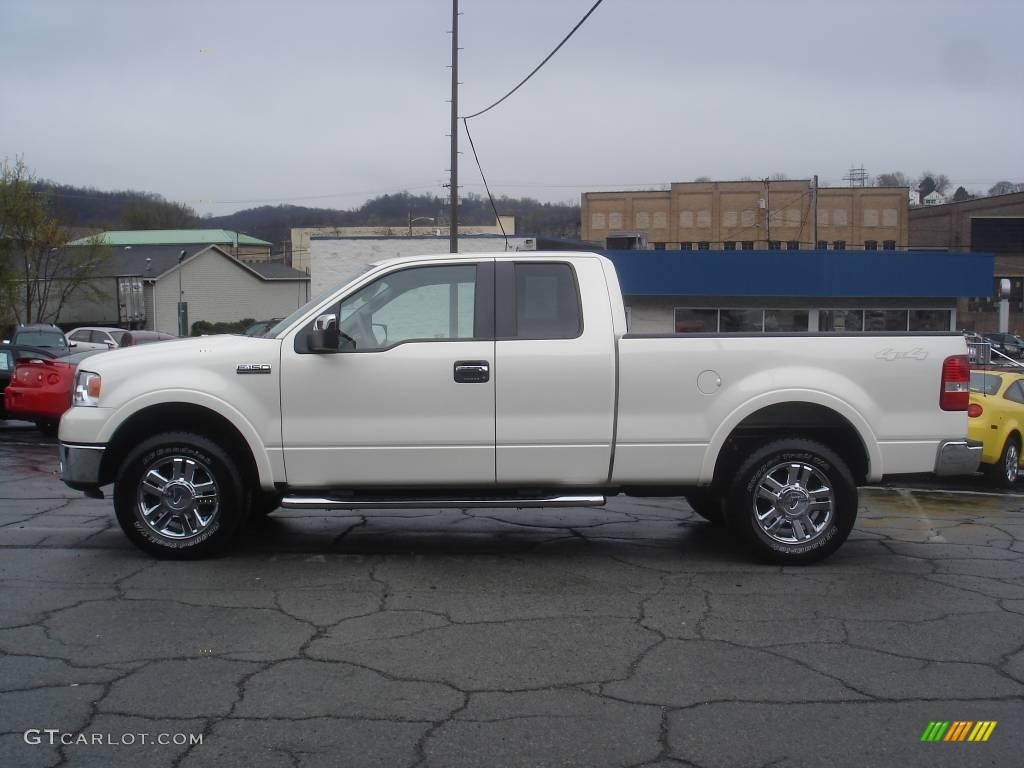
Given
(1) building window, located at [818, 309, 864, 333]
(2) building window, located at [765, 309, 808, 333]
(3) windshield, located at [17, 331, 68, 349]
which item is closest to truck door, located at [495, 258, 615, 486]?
A: (3) windshield, located at [17, 331, 68, 349]

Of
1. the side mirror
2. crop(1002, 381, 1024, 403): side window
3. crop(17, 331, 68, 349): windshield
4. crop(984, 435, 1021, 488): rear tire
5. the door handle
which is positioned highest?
the side mirror

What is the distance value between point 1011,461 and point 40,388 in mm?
13191

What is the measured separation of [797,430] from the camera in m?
6.80

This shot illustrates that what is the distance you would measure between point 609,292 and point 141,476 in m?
3.46

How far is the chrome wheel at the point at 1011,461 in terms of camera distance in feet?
37.5

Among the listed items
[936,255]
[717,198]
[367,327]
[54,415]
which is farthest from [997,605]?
[717,198]

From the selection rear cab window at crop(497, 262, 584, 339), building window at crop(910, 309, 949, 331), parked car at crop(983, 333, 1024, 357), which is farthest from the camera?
parked car at crop(983, 333, 1024, 357)

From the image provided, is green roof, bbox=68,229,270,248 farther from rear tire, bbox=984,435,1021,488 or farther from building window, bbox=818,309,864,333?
rear tire, bbox=984,435,1021,488

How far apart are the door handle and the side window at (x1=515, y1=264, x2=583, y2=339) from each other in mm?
342

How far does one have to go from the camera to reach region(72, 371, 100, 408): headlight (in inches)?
261

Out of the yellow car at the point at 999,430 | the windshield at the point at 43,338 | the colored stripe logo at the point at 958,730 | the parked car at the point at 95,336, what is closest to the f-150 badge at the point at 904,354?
the colored stripe logo at the point at 958,730

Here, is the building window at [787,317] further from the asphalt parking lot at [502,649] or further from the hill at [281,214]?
the asphalt parking lot at [502,649]

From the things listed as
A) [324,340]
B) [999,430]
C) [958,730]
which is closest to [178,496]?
[324,340]

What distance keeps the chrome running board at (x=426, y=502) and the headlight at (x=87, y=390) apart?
1.48m
